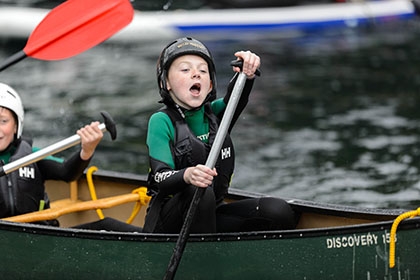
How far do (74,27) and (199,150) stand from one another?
2.12 meters

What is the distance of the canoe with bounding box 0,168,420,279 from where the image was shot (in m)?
4.67

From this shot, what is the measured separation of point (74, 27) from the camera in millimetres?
6797

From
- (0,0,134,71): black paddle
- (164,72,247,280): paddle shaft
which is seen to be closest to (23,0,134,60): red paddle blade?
(0,0,134,71): black paddle

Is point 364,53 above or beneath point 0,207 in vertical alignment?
above

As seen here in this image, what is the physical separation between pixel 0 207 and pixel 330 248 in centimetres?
192

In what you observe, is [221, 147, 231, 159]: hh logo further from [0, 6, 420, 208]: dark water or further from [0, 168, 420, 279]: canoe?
[0, 6, 420, 208]: dark water

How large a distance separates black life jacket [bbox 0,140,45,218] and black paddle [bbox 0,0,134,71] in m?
1.25

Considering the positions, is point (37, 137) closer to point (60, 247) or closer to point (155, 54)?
point (155, 54)

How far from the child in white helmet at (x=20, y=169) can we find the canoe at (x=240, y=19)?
28.2 ft

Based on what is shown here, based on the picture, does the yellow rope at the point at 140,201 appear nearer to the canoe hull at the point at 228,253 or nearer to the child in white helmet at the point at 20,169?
the child in white helmet at the point at 20,169

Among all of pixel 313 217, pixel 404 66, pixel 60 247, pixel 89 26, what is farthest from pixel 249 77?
pixel 404 66

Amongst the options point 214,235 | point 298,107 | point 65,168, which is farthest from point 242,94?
point 298,107

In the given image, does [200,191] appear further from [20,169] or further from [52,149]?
[20,169]

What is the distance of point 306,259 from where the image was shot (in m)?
4.73
